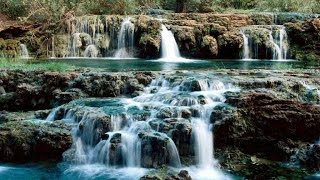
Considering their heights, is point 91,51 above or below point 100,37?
below

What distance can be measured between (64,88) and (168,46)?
27.5ft

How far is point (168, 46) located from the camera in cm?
1855

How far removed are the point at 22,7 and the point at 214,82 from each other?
13.4 m

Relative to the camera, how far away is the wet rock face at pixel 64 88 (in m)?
10.5

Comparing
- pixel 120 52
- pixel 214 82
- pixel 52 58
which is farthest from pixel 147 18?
pixel 214 82

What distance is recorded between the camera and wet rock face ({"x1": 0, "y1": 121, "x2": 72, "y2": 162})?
8.37 metres

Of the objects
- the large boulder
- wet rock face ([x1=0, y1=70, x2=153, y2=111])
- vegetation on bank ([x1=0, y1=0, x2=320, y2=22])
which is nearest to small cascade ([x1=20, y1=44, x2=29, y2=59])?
vegetation on bank ([x1=0, y1=0, x2=320, y2=22])

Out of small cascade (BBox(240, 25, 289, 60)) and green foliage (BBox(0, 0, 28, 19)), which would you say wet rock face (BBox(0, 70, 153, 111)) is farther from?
green foliage (BBox(0, 0, 28, 19))

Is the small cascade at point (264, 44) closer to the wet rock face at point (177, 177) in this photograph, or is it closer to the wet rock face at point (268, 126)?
the wet rock face at point (268, 126)

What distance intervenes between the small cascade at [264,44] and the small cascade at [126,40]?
4.79 m

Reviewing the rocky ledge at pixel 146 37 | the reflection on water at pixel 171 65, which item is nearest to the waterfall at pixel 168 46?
the rocky ledge at pixel 146 37

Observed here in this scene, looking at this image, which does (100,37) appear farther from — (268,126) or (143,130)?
(268,126)

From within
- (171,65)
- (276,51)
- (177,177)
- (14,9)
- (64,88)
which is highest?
(14,9)

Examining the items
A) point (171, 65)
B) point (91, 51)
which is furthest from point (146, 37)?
point (171, 65)
